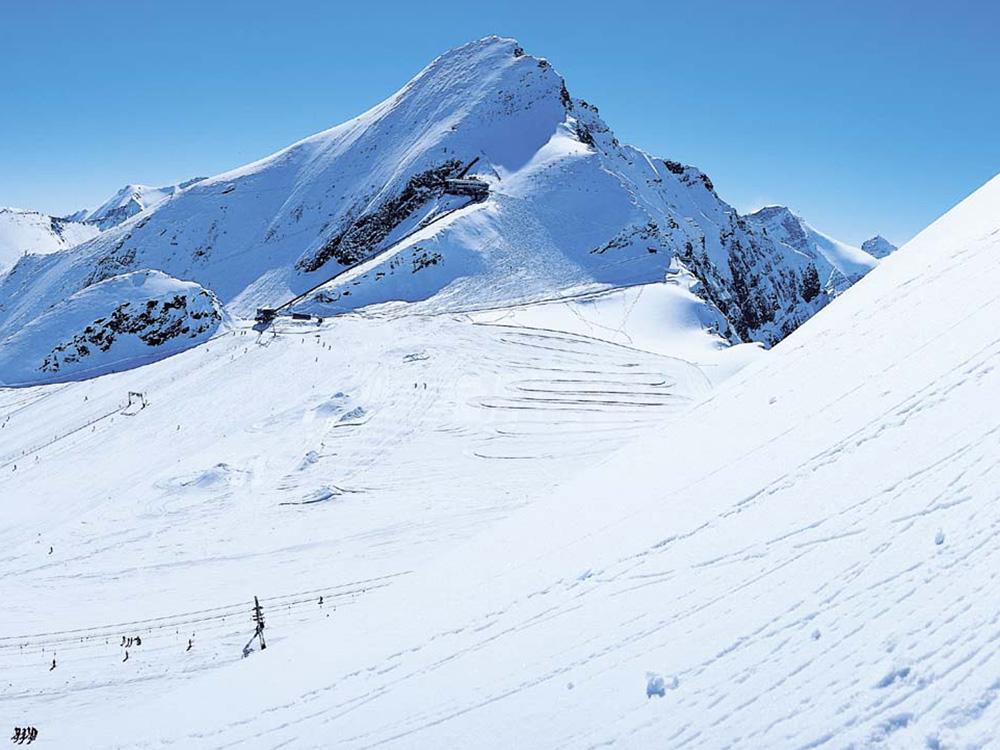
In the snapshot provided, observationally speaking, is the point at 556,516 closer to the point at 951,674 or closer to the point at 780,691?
the point at 780,691

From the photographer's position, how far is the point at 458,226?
6294cm

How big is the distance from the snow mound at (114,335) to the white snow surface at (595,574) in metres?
28.6

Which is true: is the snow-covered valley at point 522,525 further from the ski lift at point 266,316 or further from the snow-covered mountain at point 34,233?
the snow-covered mountain at point 34,233

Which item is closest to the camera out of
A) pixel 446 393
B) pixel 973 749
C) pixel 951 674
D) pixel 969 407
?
pixel 973 749

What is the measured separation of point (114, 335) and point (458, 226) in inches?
1235

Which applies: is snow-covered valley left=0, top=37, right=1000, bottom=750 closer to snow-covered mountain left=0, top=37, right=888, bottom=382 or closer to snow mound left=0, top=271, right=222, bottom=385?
snow mound left=0, top=271, right=222, bottom=385

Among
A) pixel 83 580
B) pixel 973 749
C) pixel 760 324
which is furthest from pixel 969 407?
pixel 760 324

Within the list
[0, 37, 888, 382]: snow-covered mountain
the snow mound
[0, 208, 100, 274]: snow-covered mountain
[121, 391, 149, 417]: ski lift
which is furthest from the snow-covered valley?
[0, 208, 100, 274]: snow-covered mountain

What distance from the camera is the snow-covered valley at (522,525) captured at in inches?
236

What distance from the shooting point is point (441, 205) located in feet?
244

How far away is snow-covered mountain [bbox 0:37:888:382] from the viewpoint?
57250 mm

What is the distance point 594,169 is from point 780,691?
7556 cm

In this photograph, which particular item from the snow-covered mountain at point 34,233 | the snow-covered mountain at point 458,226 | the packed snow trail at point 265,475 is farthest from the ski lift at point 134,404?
the snow-covered mountain at point 34,233

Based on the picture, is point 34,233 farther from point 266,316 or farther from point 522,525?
point 522,525
